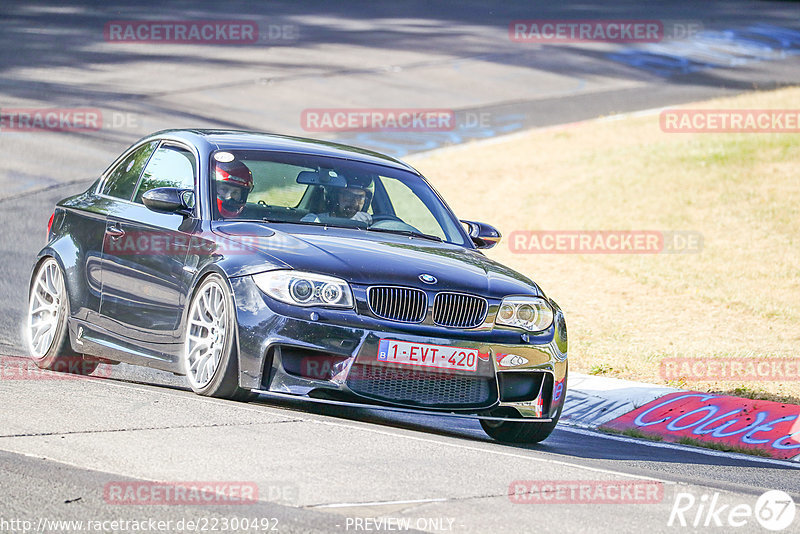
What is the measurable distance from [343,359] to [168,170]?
93.4 inches

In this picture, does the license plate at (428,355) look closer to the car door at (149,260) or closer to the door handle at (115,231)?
the car door at (149,260)

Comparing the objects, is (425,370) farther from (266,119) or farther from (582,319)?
Answer: (266,119)

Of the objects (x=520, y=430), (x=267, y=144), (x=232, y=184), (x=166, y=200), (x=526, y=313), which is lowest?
(x=520, y=430)

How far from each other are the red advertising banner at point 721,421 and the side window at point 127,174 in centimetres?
373

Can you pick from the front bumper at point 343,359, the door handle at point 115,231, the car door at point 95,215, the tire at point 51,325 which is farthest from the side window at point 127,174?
the front bumper at point 343,359

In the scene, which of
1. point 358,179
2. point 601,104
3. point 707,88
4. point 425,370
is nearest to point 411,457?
point 425,370

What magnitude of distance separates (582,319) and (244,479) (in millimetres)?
8007

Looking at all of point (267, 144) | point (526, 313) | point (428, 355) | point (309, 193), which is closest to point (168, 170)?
point (267, 144)

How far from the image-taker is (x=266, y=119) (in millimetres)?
23391

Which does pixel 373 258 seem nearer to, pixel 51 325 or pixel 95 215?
pixel 95 215

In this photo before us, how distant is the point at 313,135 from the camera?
22.6 m

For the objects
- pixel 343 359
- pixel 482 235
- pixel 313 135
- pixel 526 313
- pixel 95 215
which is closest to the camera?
pixel 343 359

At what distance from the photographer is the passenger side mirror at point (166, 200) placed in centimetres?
761

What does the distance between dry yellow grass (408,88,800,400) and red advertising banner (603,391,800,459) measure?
69 cm
